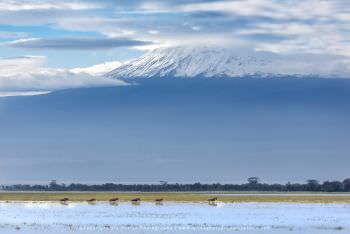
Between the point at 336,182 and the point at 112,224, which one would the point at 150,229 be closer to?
the point at 112,224

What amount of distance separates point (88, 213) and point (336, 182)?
11268 cm

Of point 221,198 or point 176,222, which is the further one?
point 221,198

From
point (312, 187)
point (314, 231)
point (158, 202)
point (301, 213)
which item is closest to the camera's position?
point (314, 231)

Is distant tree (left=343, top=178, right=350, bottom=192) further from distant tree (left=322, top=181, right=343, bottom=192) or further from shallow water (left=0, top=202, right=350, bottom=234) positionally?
shallow water (left=0, top=202, right=350, bottom=234)

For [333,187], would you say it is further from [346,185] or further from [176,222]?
[176,222]

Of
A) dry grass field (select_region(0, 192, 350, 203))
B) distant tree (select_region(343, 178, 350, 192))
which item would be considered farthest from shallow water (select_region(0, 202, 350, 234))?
distant tree (select_region(343, 178, 350, 192))

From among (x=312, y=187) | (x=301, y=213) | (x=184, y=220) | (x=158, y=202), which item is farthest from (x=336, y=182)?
(x=184, y=220)

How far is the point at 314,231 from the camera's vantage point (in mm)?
50281

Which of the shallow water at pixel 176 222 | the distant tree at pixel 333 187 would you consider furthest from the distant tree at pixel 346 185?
the shallow water at pixel 176 222

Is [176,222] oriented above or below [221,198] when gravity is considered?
below

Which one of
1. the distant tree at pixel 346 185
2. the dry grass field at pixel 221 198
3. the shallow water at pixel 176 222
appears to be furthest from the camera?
the distant tree at pixel 346 185

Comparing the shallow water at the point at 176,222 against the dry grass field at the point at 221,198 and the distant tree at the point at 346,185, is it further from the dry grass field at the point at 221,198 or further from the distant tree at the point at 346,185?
the distant tree at the point at 346,185

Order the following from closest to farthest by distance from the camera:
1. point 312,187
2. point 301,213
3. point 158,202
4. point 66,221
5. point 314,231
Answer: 1. point 314,231
2. point 66,221
3. point 301,213
4. point 158,202
5. point 312,187

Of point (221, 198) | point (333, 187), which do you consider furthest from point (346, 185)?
point (221, 198)
